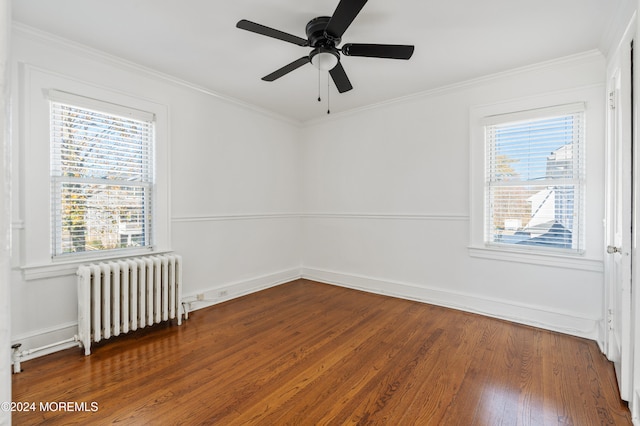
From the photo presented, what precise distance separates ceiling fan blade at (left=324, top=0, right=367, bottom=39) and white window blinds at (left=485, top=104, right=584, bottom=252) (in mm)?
→ 2095

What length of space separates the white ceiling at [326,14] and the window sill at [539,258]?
6.11 feet

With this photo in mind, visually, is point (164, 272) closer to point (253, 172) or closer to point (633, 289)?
point (253, 172)

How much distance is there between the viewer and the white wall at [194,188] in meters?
2.44

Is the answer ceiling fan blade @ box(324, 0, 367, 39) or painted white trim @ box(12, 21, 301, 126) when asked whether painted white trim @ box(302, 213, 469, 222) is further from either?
ceiling fan blade @ box(324, 0, 367, 39)

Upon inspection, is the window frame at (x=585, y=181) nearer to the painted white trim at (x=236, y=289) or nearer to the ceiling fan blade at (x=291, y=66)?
the ceiling fan blade at (x=291, y=66)

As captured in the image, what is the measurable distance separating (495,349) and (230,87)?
3770 millimetres

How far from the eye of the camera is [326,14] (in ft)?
7.43

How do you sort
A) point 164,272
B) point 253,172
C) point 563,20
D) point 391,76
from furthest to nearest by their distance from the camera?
1. point 253,172
2. point 391,76
3. point 164,272
4. point 563,20

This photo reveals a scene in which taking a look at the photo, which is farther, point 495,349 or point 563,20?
point 495,349

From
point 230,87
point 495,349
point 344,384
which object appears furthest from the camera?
point 230,87

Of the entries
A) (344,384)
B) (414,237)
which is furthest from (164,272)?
(414,237)

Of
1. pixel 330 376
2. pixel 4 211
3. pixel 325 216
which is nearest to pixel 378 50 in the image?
pixel 4 211

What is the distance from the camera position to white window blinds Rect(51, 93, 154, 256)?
2621 millimetres

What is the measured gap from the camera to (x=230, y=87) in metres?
3.62
